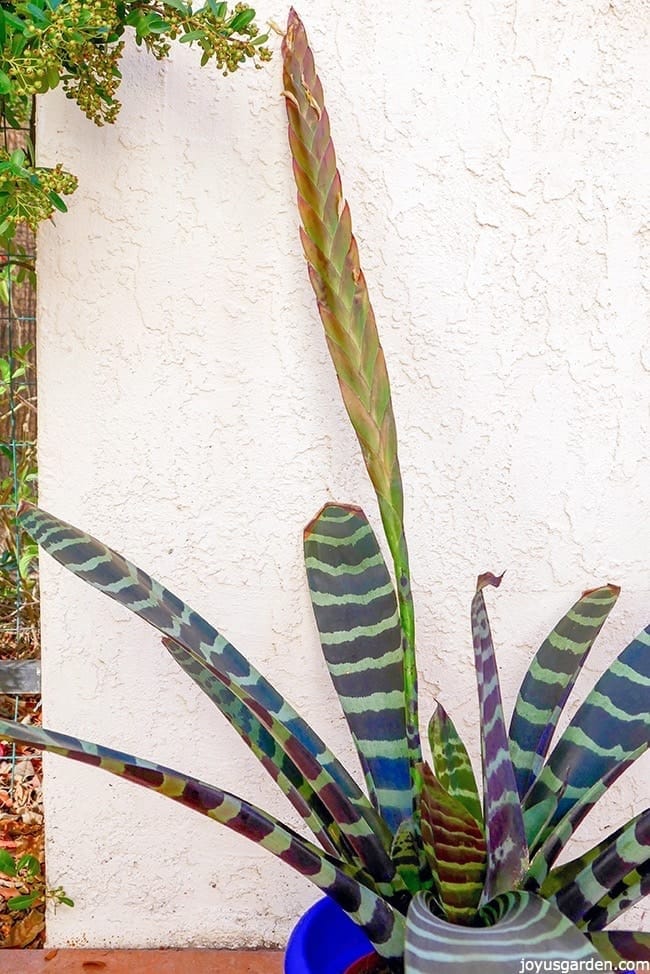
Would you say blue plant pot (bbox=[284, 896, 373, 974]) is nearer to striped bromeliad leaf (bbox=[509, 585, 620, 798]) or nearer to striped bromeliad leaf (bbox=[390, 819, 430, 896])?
striped bromeliad leaf (bbox=[390, 819, 430, 896])

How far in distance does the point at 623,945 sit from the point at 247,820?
0.38 meters

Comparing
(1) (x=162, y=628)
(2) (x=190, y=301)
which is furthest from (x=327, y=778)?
(2) (x=190, y=301)

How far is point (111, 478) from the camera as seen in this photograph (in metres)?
1.16

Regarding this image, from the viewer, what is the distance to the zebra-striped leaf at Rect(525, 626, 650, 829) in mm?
909

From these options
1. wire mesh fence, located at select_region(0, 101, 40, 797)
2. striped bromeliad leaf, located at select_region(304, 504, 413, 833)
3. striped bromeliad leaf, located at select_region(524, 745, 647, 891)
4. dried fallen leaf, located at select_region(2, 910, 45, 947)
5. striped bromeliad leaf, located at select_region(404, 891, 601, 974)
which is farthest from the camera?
wire mesh fence, located at select_region(0, 101, 40, 797)

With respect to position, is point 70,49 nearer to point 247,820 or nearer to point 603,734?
point 247,820

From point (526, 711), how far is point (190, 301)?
0.70 metres

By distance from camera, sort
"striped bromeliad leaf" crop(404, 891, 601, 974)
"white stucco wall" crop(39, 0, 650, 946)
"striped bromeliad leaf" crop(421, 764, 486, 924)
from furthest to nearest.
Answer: "white stucco wall" crop(39, 0, 650, 946)
"striped bromeliad leaf" crop(421, 764, 486, 924)
"striped bromeliad leaf" crop(404, 891, 601, 974)

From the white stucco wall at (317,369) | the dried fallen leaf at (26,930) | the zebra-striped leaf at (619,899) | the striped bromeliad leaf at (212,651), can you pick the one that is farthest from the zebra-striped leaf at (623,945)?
the dried fallen leaf at (26,930)

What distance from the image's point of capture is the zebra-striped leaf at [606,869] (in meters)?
0.71

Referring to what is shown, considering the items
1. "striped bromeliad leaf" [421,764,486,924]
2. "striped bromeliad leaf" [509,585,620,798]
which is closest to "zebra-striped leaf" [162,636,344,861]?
"striped bromeliad leaf" [421,764,486,924]

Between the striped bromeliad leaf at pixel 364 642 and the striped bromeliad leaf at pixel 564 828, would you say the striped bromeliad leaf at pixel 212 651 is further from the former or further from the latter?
the striped bromeliad leaf at pixel 564 828

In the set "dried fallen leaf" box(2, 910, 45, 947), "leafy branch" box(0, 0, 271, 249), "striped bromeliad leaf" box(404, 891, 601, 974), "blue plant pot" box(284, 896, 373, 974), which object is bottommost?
"dried fallen leaf" box(2, 910, 45, 947)

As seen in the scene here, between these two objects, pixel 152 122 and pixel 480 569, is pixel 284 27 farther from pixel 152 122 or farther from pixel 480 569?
pixel 480 569
